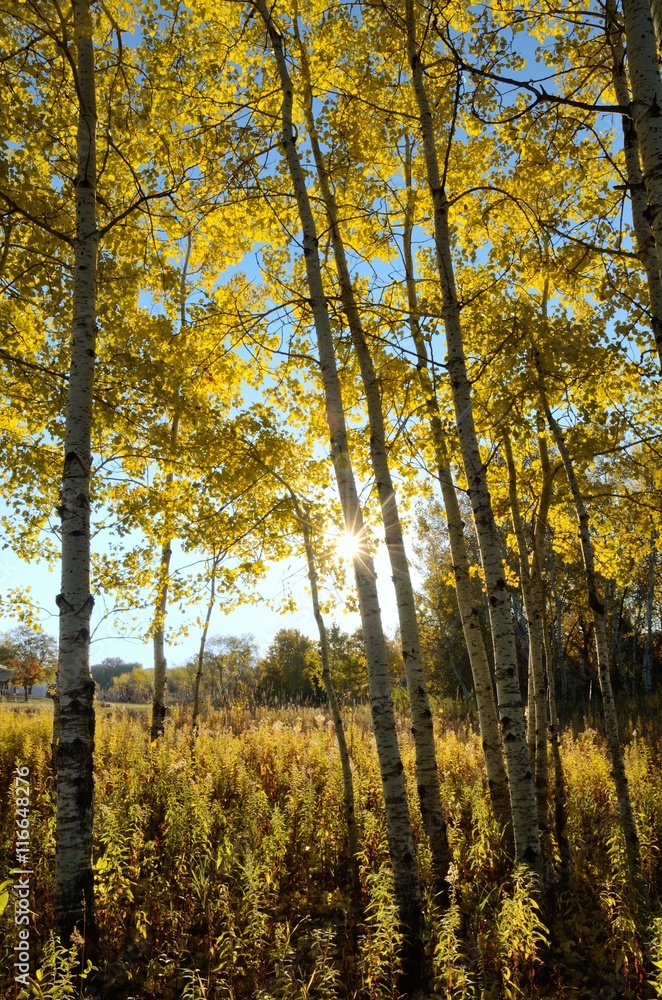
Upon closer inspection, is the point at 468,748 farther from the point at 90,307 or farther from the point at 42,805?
the point at 90,307

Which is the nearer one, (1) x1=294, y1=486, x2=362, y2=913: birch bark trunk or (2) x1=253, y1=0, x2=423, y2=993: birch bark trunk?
(2) x1=253, y1=0, x2=423, y2=993: birch bark trunk

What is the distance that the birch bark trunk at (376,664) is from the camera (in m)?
3.71

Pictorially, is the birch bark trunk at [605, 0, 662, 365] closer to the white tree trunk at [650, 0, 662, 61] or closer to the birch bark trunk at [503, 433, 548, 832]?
the white tree trunk at [650, 0, 662, 61]

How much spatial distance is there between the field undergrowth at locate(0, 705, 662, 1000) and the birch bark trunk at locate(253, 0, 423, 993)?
0.44 ft

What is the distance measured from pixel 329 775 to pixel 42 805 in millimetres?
3617

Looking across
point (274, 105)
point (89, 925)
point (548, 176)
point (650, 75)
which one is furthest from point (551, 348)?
point (89, 925)

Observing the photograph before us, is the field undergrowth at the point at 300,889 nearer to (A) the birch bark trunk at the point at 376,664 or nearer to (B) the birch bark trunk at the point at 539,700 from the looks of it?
(A) the birch bark trunk at the point at 376,664

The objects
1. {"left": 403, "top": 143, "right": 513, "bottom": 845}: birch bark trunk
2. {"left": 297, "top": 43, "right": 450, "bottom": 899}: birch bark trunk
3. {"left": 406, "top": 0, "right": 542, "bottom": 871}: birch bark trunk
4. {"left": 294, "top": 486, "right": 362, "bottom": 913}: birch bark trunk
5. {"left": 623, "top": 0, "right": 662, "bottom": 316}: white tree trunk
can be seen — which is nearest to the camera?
{"left": 623, "top": 0, "right": 662, "bottom": 316}: white tree trunk

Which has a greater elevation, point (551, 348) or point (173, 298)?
point (173, 298)

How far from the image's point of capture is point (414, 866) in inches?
151

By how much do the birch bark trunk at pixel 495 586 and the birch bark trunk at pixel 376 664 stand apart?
2.59 feet

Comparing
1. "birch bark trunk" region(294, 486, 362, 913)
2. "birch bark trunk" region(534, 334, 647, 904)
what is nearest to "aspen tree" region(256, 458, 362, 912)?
"birch bark trunk" region(294, 486, 362, 913)

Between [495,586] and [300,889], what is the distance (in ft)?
11.1

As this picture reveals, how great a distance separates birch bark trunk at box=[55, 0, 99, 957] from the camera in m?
3.34
